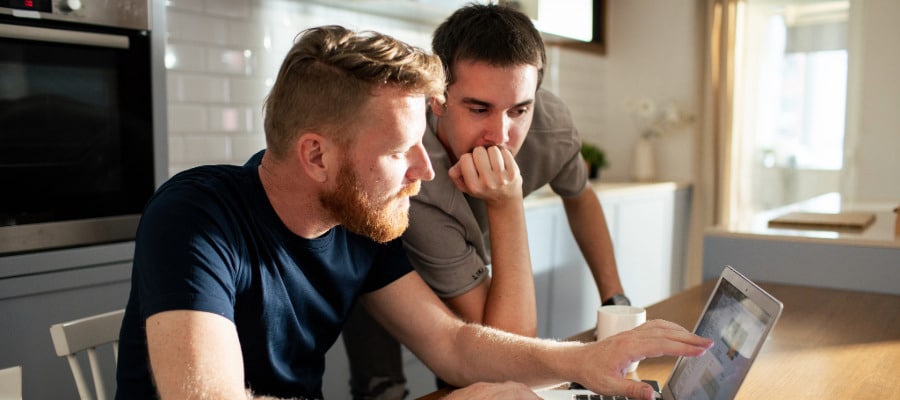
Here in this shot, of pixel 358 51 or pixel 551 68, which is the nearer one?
pixel 358 51

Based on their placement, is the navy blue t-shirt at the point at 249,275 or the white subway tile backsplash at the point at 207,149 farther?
the white subway tile backsplash at the point at 207,149

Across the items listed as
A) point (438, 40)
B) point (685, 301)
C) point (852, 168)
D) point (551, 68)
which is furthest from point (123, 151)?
point (852, 168)

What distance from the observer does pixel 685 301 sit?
1869 millimetres

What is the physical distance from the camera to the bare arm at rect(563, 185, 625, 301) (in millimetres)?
2107

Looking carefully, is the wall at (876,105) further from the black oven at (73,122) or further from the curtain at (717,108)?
the black oven at (73,122)

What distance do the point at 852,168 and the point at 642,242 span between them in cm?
126

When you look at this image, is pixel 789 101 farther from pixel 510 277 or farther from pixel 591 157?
pixel 510 277

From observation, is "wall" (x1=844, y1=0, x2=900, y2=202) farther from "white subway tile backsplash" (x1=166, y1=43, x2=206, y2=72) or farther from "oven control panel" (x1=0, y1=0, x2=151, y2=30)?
"oven control panel" (x1=0, y1=0, x2=151, y2=30)

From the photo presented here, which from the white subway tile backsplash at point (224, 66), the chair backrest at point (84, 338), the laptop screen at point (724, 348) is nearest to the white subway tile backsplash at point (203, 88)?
the white subway tile backsplash at point (224, 66)

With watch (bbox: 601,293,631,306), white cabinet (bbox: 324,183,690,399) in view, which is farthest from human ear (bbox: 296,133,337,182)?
white cabinet (bbox: 324,183,690,399)

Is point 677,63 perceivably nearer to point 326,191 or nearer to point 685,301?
point 685,301

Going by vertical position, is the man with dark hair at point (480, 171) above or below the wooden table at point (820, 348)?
above

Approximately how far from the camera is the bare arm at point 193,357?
3.28ft

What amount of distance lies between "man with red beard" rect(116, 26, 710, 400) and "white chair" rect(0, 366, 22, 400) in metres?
0.17
